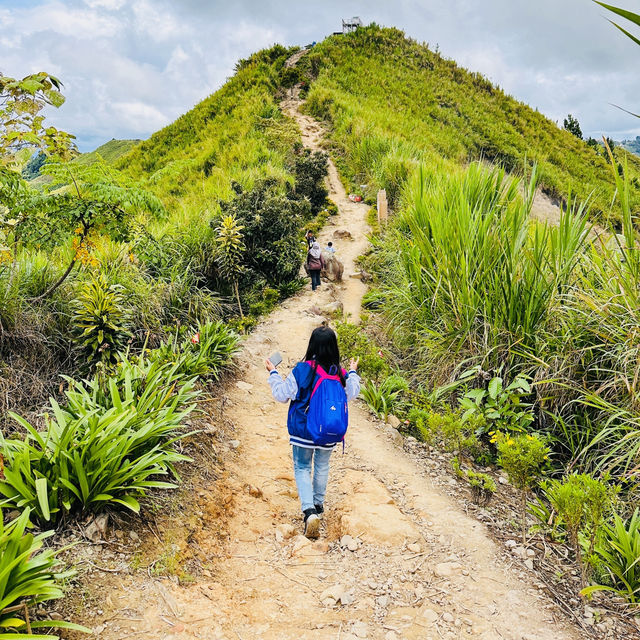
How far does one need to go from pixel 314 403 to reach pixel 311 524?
2.97 ft

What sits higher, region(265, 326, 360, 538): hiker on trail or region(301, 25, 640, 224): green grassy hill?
region(301, 25, 640, 224): green grassy hill

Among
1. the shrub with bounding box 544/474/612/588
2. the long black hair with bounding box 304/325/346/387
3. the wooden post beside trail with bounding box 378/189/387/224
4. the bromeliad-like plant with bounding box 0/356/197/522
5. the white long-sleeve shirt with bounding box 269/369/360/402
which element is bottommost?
the shrub with bounding box 544/474/612/588

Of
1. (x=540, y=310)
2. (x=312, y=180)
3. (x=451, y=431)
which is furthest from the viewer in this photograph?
(x=312, y=180)

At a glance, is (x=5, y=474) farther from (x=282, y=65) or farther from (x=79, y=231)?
(x=282, y=65)

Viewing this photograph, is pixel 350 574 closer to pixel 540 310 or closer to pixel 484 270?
pixel 540 310

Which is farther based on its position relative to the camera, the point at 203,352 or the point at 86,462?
the point at 203,352

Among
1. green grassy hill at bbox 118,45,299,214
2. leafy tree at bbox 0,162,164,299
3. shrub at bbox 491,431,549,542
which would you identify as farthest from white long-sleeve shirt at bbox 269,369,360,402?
green grassy hill at bbox 118,45,299,214

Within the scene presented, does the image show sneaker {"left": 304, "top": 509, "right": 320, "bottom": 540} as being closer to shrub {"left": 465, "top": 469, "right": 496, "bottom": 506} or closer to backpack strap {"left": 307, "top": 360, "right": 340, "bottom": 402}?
backpack strap {"left": 307, "top": 360, "right": 340, "bottom": 402}

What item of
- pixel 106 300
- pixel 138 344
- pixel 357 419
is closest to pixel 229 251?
pixel 138 344

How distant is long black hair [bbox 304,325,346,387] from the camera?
3.22 metres

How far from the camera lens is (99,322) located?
4980 millimetres

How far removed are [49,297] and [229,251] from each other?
307 centimetres

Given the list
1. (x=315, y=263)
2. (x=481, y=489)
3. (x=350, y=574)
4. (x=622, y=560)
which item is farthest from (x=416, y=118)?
(x=350, y=574)

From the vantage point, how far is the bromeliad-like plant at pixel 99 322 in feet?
16.3
